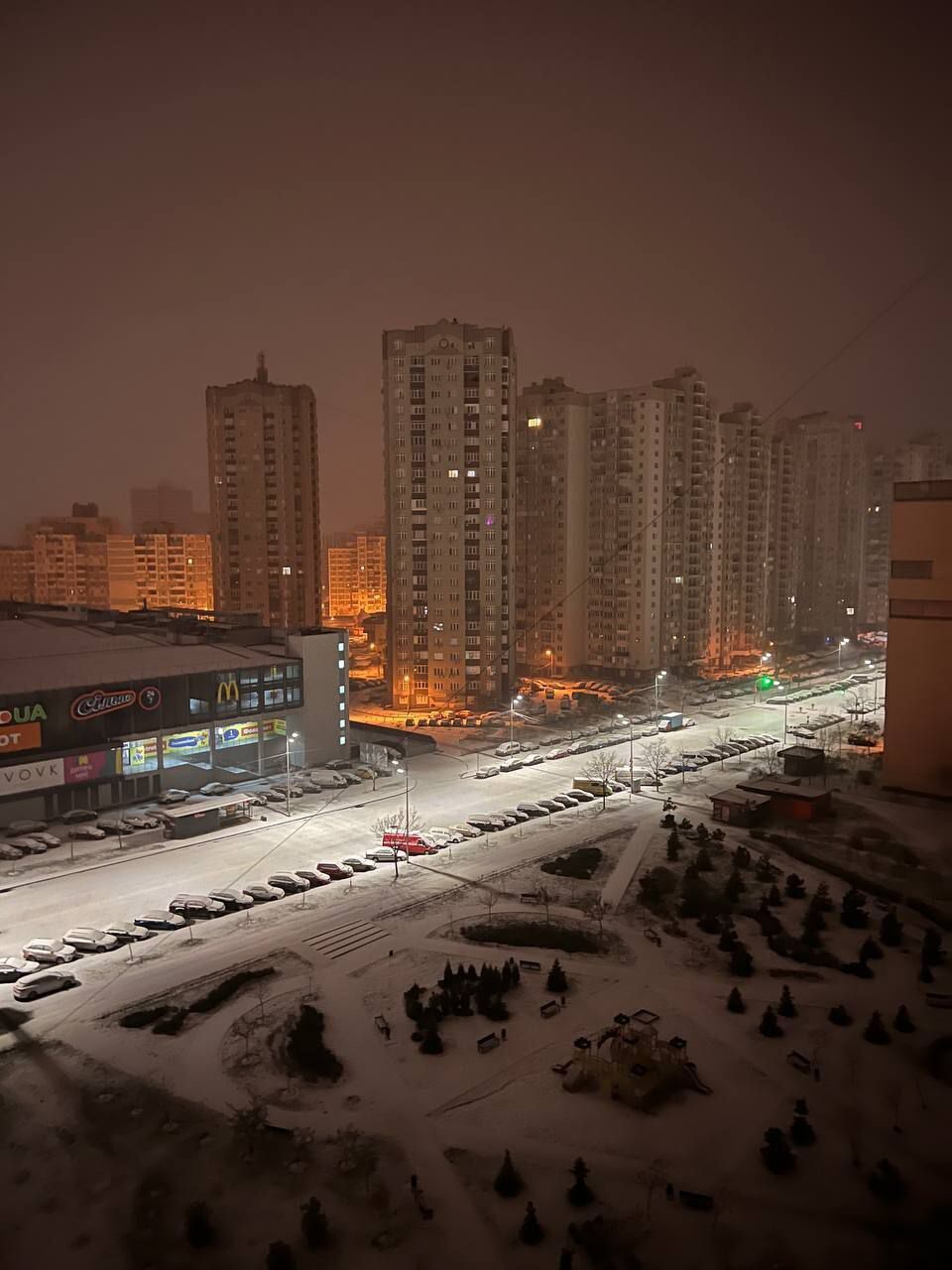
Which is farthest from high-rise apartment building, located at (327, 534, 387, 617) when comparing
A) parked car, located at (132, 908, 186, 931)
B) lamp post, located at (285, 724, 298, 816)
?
parked car, located at (132, 908, 186, 931)

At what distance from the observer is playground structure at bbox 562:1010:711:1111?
505 inches

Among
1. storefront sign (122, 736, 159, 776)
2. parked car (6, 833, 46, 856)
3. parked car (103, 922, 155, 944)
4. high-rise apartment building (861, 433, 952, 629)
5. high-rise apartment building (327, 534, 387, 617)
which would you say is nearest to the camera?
parked car (103, 922, 155, 944)

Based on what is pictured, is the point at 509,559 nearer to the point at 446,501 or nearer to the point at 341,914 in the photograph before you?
the point at 446,501

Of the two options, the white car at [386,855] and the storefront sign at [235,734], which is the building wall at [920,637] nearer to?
the white car at [386,855]

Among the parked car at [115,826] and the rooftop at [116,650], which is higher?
the rooftop at [116,650]

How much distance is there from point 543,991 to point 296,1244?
6.84 meters

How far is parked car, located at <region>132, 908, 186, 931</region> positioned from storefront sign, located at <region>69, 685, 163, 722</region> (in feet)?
33.3

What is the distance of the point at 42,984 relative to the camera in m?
16.3

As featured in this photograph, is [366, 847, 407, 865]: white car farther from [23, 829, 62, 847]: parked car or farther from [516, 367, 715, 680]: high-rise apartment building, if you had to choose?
[516, 367, 715, 680]: high-rise apartment building

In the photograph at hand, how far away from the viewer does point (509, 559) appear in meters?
47.6

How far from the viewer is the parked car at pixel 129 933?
60.5 feet

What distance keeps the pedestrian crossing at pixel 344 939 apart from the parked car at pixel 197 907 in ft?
8.35

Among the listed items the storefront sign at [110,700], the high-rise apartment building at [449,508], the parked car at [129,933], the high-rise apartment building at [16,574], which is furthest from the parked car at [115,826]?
the high-rise apartment building at [16,574]

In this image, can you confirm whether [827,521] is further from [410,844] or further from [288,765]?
[410,844]
